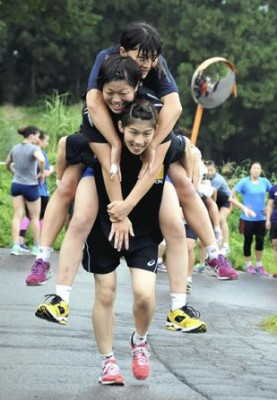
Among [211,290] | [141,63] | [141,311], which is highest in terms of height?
[141,63]

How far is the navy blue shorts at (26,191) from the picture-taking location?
15969mm

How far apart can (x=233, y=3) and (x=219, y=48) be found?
7.62 ft

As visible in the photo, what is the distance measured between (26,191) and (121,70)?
9766mm

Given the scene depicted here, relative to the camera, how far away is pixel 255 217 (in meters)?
17.9

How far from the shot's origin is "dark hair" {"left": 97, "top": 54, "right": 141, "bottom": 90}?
6.35 meters

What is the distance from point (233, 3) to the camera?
53281mm

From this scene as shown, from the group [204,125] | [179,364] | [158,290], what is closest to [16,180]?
[158,290]

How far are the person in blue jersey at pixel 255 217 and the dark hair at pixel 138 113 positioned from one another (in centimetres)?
1108

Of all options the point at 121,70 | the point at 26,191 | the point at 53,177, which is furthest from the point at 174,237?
the point at 53,177

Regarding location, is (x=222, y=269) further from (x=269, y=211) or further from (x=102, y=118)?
(x=269, y=211)

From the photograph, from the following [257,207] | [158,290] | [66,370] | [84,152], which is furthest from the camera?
[257,207]

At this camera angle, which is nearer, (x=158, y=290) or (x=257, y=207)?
(x=158, y=290)

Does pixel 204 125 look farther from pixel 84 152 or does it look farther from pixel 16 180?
pixel 84 152

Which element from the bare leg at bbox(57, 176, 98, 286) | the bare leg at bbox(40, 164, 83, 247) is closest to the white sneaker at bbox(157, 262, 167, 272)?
the bare leg at bbox(40, 164, 83, 247)
